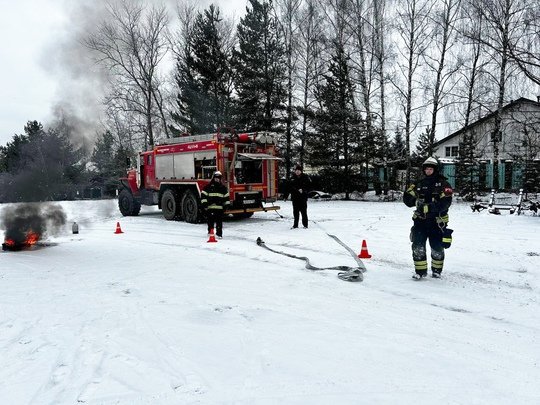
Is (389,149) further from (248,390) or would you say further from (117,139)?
(117,139)

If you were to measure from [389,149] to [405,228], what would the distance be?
14603 millimetres

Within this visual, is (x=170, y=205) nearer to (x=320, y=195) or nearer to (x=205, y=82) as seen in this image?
(x=320, y=195)

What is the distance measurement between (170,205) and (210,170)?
2.51 meters

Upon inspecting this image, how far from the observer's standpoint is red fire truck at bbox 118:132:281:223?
13.3m

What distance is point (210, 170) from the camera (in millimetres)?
13477

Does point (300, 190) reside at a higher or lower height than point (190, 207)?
higher

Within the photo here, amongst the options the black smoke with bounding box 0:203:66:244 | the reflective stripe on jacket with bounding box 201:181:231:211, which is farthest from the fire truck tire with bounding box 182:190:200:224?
the black smoke with bounding box 0:203:66:244

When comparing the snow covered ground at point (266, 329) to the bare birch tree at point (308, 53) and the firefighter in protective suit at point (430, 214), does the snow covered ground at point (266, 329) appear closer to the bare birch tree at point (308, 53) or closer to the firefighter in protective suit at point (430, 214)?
the firefighter in protective suit at point (430, 214)

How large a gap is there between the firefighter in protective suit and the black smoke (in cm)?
863

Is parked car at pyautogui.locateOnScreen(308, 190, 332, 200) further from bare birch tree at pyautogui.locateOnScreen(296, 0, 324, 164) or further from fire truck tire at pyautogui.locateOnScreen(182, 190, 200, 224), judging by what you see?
fire truck tire at pyautogui.locateOnScreen(182, 190, 200, 224)

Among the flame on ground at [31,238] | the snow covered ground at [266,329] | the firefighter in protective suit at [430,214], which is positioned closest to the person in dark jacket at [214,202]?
the snow covered ground at [266,329]

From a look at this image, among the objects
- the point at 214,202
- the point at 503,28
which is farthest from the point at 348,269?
the point at 503,28

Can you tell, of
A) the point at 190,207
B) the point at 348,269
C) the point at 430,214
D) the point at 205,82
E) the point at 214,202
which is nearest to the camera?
the point at 430,214

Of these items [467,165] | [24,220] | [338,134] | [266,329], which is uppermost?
[338,134]
